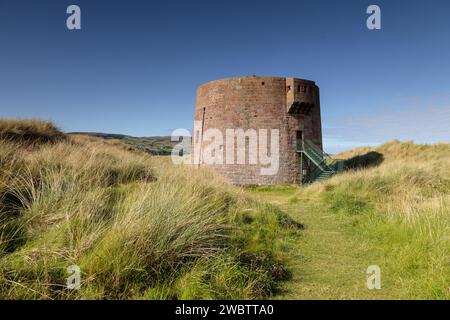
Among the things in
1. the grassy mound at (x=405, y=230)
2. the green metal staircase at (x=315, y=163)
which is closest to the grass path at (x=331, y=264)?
the grassy mound at (x=405, y=230)

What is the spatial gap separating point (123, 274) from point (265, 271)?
66.9 inches

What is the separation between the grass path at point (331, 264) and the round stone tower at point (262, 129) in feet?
32.5

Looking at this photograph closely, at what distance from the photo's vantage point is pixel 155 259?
333 centimetres

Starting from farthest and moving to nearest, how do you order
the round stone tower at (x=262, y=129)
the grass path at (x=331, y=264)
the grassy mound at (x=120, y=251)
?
1. the round stone tower at (x=262, y=129)
2. the grass path at (x=331, y=264)
3. the grassy mound at (x=120, y=251)

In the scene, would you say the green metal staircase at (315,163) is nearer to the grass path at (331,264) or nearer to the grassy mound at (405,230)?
the grassy mound at (405,230)

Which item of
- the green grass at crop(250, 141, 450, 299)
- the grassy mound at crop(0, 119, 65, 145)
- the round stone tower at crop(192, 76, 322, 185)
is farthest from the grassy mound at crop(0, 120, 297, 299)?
the round stone tower at crop(192, 76, 322, 185)

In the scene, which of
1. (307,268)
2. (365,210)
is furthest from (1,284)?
(365,210)

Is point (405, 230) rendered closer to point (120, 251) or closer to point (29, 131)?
point (120, 251)

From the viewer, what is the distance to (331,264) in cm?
454

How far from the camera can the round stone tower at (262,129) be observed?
17.1 meters

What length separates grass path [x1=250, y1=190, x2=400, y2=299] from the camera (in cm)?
351

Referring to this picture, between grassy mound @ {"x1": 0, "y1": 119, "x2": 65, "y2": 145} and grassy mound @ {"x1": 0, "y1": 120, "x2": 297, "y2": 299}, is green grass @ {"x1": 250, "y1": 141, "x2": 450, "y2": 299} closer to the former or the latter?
grassy mound @ {"x1": 0, "y1": 120, "x2": 297, "y2": 299}

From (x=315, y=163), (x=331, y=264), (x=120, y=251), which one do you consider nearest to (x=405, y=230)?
(x=331, y=264)

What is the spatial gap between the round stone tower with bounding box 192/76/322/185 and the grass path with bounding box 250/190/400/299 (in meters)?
9.90
